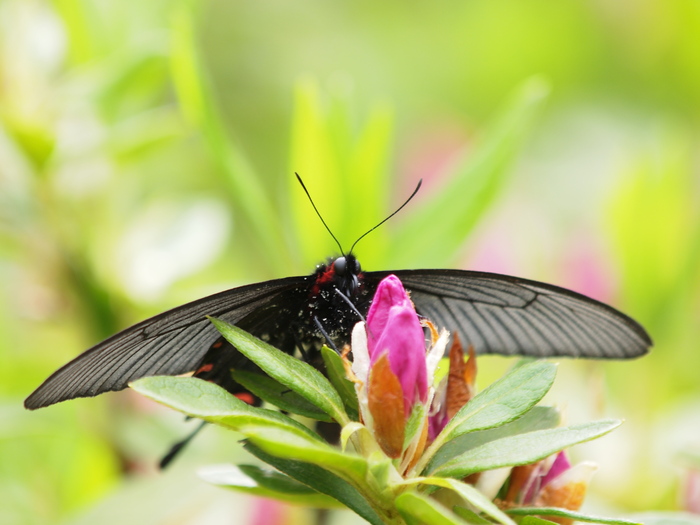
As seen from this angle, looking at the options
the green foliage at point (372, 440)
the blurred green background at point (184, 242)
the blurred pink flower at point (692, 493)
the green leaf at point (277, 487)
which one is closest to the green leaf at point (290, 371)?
the green foliage at point (372, 440)

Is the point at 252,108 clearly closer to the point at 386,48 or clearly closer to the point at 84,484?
the point at 386,48

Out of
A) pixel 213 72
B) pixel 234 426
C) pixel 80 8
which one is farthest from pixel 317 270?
pixel 213 72

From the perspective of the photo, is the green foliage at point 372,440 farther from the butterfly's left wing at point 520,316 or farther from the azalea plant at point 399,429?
the butterfly's left wing at point 520,316

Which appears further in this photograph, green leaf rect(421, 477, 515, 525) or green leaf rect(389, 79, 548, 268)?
green leaf rect(389, 79, 548, 268)

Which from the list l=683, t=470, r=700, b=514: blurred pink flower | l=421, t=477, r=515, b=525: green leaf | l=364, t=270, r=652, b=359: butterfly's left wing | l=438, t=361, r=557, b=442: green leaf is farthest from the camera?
l=683, t=470, r=700, b=514: blurred pink flower

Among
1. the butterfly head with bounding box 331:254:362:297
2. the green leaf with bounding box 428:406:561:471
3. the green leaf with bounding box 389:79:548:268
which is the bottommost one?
the green leaf with bounding box 428:406:561:471

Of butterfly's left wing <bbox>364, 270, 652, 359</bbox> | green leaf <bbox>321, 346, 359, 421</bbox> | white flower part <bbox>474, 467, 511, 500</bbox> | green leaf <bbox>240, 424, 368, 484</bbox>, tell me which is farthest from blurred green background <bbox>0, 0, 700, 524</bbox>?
green leaf <bbox>240, 424, 368, 484</bbox>

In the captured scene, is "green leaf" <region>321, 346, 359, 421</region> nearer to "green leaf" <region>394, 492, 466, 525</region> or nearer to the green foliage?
the green foliage
